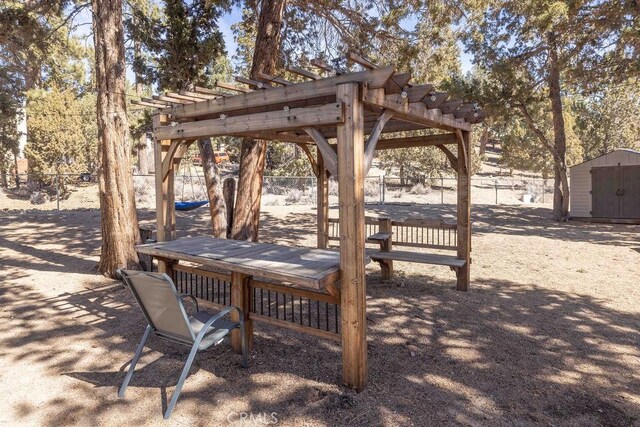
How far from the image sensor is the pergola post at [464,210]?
5.41m

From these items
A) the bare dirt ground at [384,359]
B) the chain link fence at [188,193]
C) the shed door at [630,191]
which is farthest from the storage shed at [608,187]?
the bare dirt ground at [384,359]

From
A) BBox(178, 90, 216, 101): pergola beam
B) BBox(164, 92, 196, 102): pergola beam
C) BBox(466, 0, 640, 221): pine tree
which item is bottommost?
BBox(164, 92, 196, 102): pergola beam

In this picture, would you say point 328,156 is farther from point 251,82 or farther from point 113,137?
point 113,137

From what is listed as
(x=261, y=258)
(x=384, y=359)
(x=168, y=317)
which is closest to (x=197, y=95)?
(x=261, y=258)

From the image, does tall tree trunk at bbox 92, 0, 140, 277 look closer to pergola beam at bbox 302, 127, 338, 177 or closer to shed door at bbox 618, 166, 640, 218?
pergola beam at bbox 302, 127, 338, 177

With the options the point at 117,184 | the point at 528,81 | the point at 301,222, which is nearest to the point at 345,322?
the point at 117,184

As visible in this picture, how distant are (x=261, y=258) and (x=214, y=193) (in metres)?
5.07

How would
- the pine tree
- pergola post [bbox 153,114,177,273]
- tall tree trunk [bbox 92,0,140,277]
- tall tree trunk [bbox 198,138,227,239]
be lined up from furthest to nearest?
the pine tree < tall tree trunk [bbox 198,138,227,239] < tall tree trunk [bbox 92,0,140,277] < pergola post [bbox 153,114,177,273]

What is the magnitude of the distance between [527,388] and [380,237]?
3166 millimetres

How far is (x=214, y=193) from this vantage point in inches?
320

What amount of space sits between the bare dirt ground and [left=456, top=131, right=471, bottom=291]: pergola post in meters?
0.25

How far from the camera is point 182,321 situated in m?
2.73

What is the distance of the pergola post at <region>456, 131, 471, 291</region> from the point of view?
17.7ft

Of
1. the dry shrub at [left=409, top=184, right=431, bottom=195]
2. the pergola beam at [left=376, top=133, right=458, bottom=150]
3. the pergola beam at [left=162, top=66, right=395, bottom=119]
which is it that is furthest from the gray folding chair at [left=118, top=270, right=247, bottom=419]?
the dry shrub at [left=409, top=184, right=431, bottom=195]
